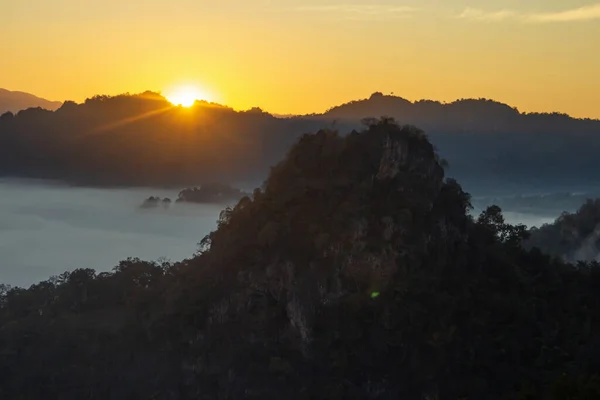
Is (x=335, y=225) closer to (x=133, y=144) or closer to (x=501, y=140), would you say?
(x=133, y=144)

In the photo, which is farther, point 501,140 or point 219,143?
point 501,140

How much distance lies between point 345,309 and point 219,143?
125 metres

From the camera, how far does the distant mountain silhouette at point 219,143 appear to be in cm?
14300

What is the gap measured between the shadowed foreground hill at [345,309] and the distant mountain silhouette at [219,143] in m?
97.2

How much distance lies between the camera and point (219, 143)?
151 m

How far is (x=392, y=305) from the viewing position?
91.5 feet

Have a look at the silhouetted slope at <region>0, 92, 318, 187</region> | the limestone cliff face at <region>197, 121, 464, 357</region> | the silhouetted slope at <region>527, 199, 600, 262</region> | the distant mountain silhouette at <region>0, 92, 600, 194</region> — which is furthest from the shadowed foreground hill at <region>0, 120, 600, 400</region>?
the silhouetted slope at <region>0, 92, 318, 187</region>

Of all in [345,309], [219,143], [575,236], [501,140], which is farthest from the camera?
[501,140]

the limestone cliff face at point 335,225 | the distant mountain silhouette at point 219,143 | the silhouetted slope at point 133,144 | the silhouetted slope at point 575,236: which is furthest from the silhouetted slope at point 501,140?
the limestone cliff face at point 335,225

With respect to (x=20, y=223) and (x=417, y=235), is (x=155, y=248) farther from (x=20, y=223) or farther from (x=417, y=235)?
(x=417, y=235)

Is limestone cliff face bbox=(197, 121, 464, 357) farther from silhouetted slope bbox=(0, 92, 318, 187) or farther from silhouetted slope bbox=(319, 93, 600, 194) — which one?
silhouetted slope bbox=(319, 93, 600, 194)

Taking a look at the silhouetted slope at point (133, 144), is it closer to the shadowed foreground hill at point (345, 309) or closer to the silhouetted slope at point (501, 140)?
the silhouetted slope at point (501, 140)

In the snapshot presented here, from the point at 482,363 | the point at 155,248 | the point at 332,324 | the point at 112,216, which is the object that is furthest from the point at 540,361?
the point at 112,216

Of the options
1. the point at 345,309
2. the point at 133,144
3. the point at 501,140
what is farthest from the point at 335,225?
the point at 501,140
